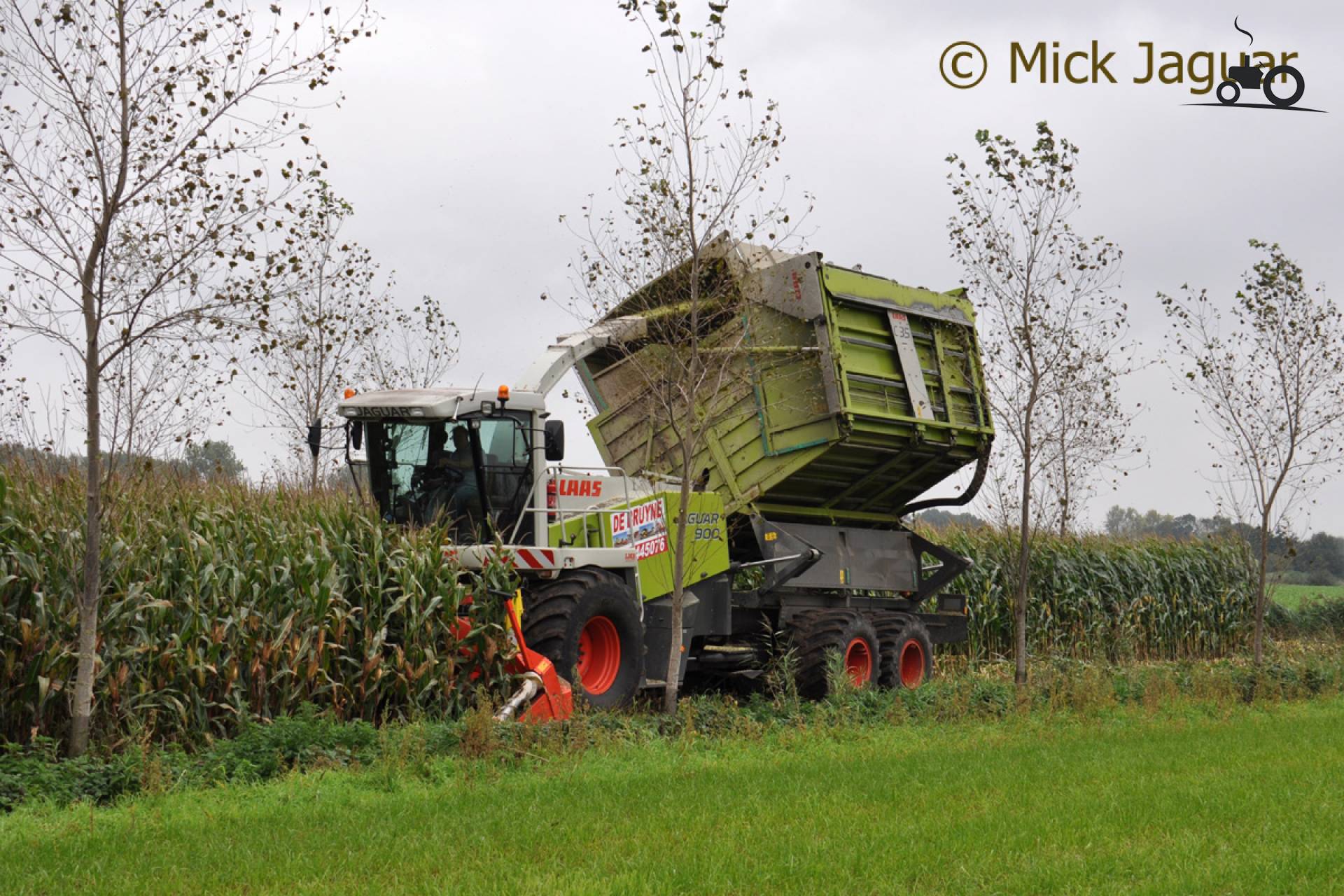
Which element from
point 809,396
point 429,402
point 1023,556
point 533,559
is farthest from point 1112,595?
point 429,402

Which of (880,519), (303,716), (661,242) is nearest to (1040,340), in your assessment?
(880,519)

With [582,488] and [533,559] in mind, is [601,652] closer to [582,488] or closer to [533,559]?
[533,559]

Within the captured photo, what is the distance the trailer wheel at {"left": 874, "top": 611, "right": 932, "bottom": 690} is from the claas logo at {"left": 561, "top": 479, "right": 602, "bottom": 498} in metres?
4.18

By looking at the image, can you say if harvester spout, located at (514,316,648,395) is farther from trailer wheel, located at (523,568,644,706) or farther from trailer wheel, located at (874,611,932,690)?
trailer wheel, located at (874,611,932,690)

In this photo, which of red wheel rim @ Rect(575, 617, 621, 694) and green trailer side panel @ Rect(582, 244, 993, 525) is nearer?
red wheel rim @ Rect(575, 617, 621, 694)

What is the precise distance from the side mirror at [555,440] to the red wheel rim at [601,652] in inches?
65.6

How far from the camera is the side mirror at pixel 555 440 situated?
12.8 m

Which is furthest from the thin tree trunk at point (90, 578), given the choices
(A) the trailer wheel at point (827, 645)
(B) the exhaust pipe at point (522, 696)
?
(A) the trailer wheel at point (827, 645)

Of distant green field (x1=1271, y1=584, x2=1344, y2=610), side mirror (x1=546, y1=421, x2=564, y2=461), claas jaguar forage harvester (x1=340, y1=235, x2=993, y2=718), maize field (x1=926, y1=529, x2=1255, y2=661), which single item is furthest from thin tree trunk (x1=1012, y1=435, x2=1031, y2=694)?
distant green field (x1=1271, y1=584, x2=1344, y2=610)

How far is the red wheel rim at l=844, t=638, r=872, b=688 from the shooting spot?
15805 mm

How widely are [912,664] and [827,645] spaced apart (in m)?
2.63

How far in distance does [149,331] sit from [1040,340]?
35.9 ft

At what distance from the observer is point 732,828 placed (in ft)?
24.1

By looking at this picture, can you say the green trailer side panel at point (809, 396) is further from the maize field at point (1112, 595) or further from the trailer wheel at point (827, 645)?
the maize field at point (1112, 595)
